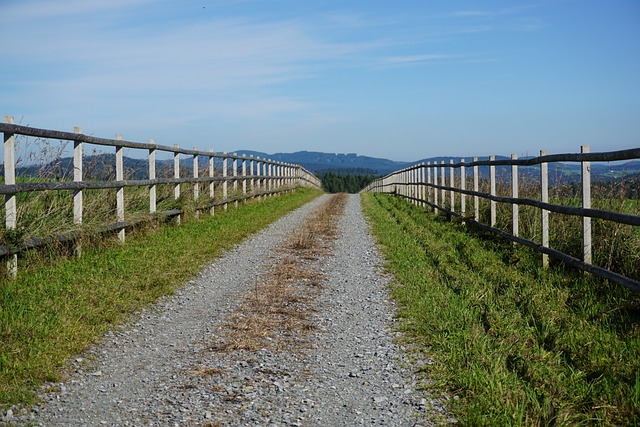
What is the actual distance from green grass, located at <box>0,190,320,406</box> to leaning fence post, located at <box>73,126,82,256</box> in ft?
0.88

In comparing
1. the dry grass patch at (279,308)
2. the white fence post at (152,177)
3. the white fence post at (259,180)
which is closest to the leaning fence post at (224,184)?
the white fence post at (259,180)

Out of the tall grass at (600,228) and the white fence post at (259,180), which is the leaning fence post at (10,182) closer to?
the tall grass at (600,228)

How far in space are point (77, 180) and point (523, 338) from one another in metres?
7.14

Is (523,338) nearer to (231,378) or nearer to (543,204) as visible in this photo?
(231,378)

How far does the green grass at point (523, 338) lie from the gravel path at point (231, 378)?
353mm

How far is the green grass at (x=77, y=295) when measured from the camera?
4.81 m

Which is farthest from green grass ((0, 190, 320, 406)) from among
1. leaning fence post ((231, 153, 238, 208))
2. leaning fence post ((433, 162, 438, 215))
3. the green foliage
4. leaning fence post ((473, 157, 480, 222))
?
the green foliage

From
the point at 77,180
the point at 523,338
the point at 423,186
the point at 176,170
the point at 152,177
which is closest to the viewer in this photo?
the point at 523,338

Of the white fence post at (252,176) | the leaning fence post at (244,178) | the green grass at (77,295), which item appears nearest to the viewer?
the green grass at (77,295)

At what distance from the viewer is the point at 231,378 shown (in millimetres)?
4656

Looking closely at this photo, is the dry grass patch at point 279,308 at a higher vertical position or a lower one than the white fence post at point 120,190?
lower

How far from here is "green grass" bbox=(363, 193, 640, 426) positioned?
400cm

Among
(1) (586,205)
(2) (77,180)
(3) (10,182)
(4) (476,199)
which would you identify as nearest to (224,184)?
(4) (476,199)

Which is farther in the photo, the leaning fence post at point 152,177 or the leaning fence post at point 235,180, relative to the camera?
the leaning fence post at point 235,180
